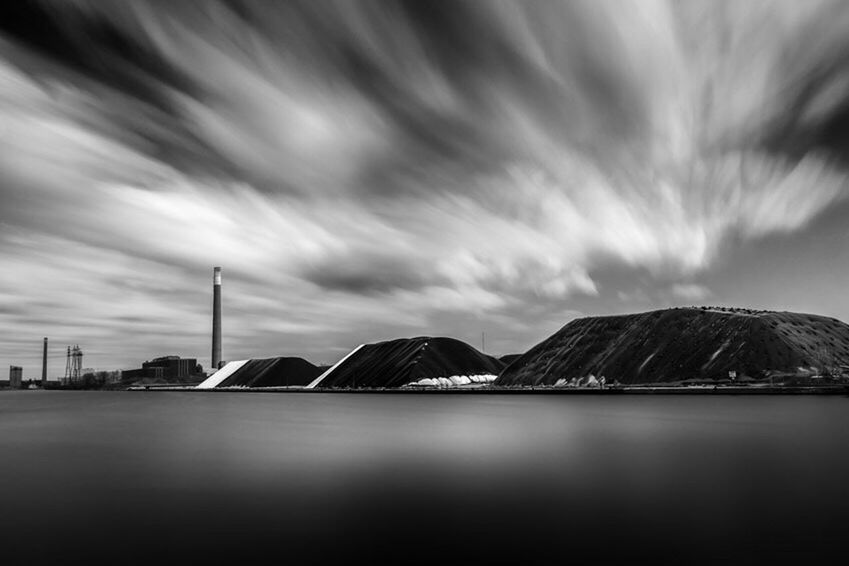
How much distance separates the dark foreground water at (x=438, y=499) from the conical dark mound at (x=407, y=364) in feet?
375

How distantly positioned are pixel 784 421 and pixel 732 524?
34.4 metres

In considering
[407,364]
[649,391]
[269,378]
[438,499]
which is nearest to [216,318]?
[269,378]

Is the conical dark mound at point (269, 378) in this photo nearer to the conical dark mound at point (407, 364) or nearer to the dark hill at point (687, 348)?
the conical dark mound at point (407, 364)

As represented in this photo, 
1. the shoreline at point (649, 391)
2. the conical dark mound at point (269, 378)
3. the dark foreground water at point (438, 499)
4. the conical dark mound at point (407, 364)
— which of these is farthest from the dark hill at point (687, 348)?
the conical dark mound at point (269, 378)

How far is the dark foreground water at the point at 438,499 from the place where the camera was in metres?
12.6

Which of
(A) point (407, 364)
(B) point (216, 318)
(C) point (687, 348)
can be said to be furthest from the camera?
(B) point (216, 318)

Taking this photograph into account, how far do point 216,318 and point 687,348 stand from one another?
5148 inches

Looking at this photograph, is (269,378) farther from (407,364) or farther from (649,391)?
(649,391)

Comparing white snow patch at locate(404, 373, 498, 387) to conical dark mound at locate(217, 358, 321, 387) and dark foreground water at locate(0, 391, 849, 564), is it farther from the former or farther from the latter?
A: dark foreground water at locate(0, 391, 849, 564)

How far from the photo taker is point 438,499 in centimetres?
1814

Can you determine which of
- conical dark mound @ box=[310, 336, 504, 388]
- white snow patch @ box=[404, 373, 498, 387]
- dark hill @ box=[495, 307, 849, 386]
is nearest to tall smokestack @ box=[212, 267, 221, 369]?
conical dark mound @ box=[310, 336, 504, 388]

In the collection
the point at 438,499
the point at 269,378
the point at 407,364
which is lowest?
the point at 269,378

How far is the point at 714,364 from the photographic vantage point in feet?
360

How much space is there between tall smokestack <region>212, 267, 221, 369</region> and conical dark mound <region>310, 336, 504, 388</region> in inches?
1468
